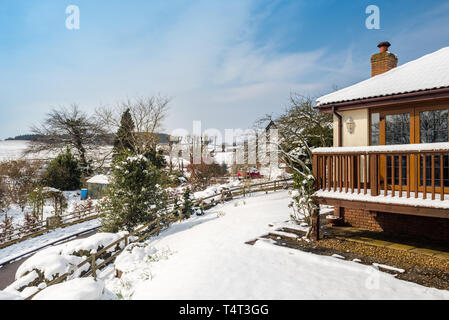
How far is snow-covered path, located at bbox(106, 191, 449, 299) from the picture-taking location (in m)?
4.78

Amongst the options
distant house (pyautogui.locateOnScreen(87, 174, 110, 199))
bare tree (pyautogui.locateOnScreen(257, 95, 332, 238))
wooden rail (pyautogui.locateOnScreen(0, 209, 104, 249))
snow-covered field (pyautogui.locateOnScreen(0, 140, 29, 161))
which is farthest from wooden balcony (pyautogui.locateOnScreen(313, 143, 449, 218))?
snow-covered field (pyautogui.locateOnScreen(0, 140, 29, 161))

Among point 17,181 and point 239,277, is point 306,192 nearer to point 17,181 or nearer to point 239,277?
point 239,277

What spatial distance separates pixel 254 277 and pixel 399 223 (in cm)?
516

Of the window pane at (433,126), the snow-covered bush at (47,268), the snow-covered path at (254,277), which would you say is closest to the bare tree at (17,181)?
the snow-covered bush at (47,268)

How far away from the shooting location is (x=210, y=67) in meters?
14.2

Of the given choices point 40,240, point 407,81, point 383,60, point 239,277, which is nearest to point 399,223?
point 407,81

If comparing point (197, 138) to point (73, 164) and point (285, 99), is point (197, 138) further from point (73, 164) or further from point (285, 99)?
point (285, 99)

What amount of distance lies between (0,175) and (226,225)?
1977 centimetres

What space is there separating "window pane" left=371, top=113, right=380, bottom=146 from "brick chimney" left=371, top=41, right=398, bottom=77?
10.0 ft

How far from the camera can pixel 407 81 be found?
25.0 ft

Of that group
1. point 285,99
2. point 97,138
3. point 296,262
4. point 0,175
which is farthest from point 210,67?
point 97,138

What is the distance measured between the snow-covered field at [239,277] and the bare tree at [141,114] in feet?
77.2

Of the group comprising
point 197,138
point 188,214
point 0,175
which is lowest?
point 188,214

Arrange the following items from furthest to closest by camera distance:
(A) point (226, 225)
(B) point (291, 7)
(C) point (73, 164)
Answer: (C) point (73, 164) → (A) point (226, 225) → (B) point (291, 7)
